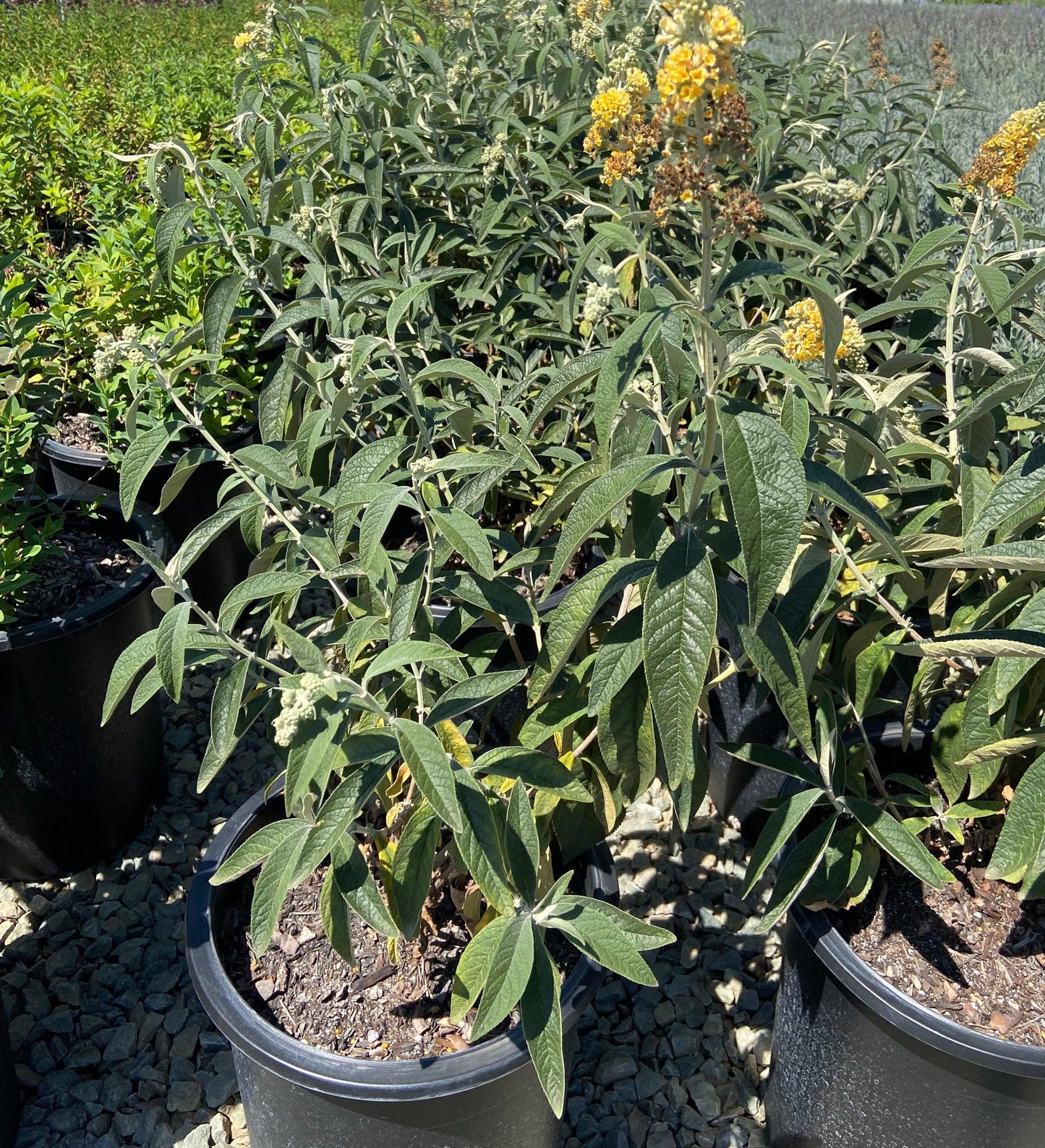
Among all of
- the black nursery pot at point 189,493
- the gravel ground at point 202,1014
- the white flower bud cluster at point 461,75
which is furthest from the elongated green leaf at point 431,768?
the white flower bud cluster at point 461,75

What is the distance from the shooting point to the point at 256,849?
4.77ft

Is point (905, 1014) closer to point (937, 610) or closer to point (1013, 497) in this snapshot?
point (937, 610)

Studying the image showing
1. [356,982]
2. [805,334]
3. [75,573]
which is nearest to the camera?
[805,334]

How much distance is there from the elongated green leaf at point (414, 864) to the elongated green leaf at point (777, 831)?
484mm

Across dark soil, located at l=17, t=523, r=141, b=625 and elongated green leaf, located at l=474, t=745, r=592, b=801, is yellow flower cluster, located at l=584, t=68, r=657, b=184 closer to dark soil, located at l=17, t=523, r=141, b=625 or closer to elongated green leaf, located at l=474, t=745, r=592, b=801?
elongated green leaf, located at l=474, t=745, r=592, b=801

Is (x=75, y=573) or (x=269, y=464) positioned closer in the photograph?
(x=269, y=464)

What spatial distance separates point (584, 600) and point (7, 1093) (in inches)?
61.5

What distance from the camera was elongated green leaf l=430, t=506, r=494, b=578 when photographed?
1.43 meters

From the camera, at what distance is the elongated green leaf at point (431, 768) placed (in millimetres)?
1177

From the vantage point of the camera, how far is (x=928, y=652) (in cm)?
140

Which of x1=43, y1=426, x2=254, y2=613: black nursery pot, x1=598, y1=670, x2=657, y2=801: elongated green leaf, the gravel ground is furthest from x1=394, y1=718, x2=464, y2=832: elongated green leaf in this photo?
x1=43, y1=426, x2=254, y2=613: black nursery pot

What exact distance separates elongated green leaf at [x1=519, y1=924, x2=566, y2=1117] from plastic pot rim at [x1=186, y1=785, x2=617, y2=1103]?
165mm

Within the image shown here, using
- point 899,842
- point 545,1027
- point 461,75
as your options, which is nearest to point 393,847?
point 545,1027

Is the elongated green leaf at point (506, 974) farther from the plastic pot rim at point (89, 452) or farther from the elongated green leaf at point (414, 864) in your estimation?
the plastic pot rim at point (89, 452)
